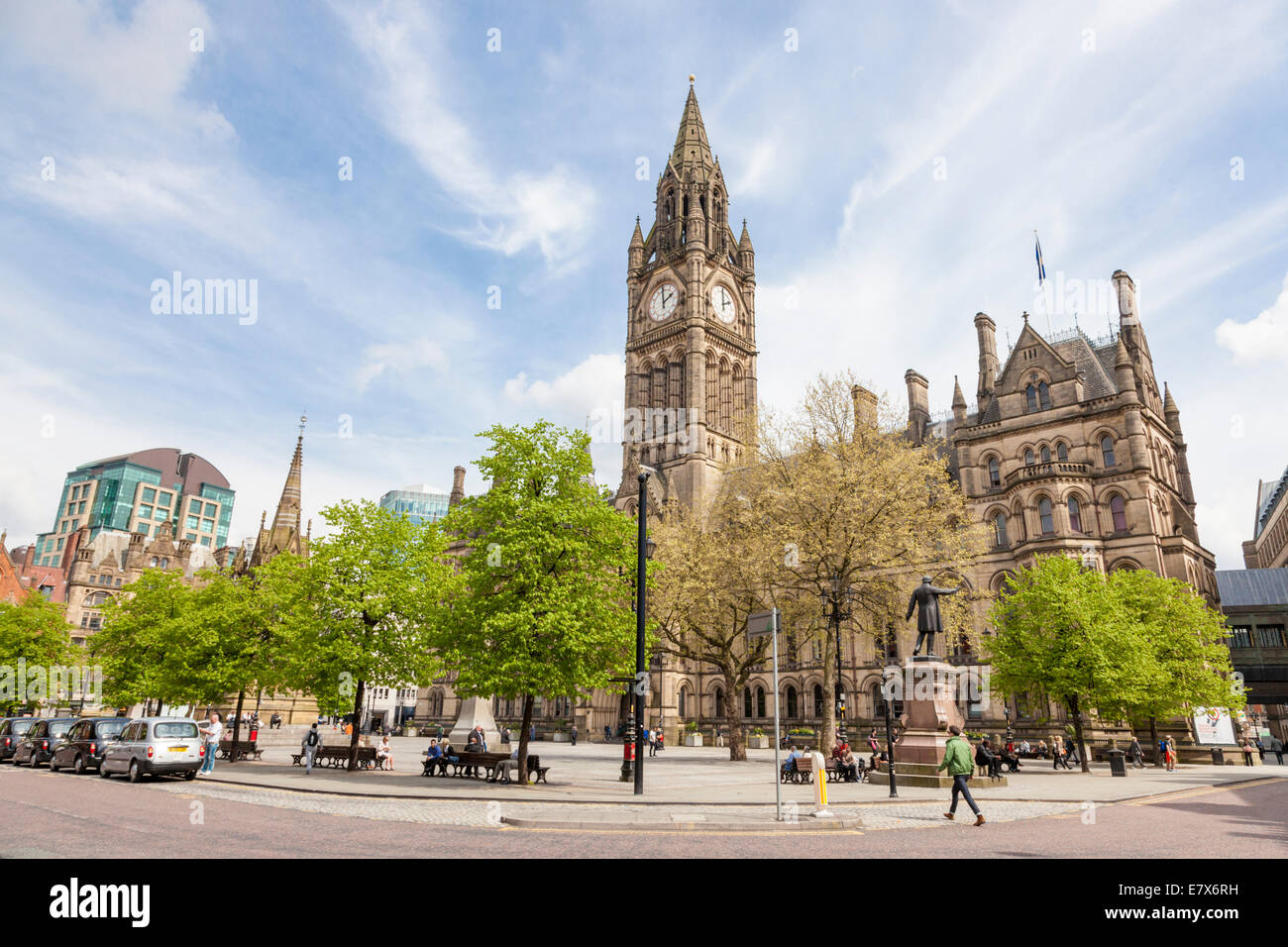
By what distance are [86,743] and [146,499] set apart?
128063 millimetres

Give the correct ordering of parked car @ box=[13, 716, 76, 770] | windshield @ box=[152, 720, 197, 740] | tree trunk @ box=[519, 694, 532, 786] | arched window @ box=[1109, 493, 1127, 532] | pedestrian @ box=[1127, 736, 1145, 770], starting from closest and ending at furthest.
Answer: windshield @ box=[152, 720, 197, 740]
tree trunk @ box=[519, 694, 532, 786]
parked car @ box=[13, 716, 76, 770]
pedestrian @ box=[1127, 736, 1145, 770]
arched window @ box=[1109, 493, 1127, 532]

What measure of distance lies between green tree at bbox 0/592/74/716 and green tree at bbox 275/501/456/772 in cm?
2618

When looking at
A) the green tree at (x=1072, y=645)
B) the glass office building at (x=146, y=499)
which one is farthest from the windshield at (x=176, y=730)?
the glass office building at (x=146, y=499)

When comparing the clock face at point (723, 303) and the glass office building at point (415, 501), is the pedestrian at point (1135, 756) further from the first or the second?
the glass office building at point (415, 501)

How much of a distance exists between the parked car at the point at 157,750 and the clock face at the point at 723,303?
6098 centimetres

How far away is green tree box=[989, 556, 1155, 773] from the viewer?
103 ft

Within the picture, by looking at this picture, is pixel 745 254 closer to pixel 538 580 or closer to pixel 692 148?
pixel 692 148

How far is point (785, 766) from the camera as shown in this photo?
2139cm

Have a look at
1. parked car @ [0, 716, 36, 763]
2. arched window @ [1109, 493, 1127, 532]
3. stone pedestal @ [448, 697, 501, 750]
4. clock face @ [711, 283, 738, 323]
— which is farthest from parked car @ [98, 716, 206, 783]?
Answer: clock face @ [711, 283, 738, 323]

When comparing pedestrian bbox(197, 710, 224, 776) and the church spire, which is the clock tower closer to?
the church spire

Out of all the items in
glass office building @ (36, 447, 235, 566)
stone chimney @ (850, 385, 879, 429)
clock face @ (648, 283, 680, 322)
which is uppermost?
clock face @ (648, 283, 680, 322)

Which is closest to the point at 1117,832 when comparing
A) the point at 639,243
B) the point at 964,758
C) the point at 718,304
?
the point at 964,758

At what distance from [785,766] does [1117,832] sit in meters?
10.3
